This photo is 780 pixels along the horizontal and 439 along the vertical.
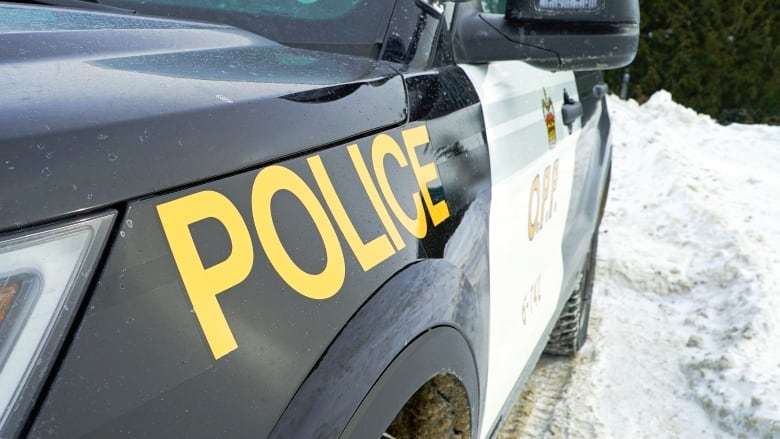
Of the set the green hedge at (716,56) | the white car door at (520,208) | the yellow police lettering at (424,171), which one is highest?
the yellow police lettering at (424,171)

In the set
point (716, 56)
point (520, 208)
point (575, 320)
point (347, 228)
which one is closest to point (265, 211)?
point (347, 228)

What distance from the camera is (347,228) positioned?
1.08 meters

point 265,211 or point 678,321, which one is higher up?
point 265,211

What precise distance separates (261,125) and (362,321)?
31 centimetres

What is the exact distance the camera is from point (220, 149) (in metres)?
0.90

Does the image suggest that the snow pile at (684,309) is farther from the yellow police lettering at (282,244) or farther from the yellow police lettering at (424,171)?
the yellow police lettering at (282,244)

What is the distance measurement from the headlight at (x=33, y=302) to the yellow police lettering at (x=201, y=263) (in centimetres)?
10

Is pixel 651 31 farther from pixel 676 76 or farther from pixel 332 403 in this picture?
pixel 332 403

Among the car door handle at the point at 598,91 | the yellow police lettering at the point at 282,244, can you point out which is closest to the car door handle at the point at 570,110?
the car door handle at the point at 598,91

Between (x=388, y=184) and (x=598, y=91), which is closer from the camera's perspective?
(x=388, y=184)

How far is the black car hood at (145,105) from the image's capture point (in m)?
0.73

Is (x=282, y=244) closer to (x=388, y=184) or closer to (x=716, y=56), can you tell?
(x=388, y=184)

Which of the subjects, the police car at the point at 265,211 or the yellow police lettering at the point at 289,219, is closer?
the police car at the point at 265,211

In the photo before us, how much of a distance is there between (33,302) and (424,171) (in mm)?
795
